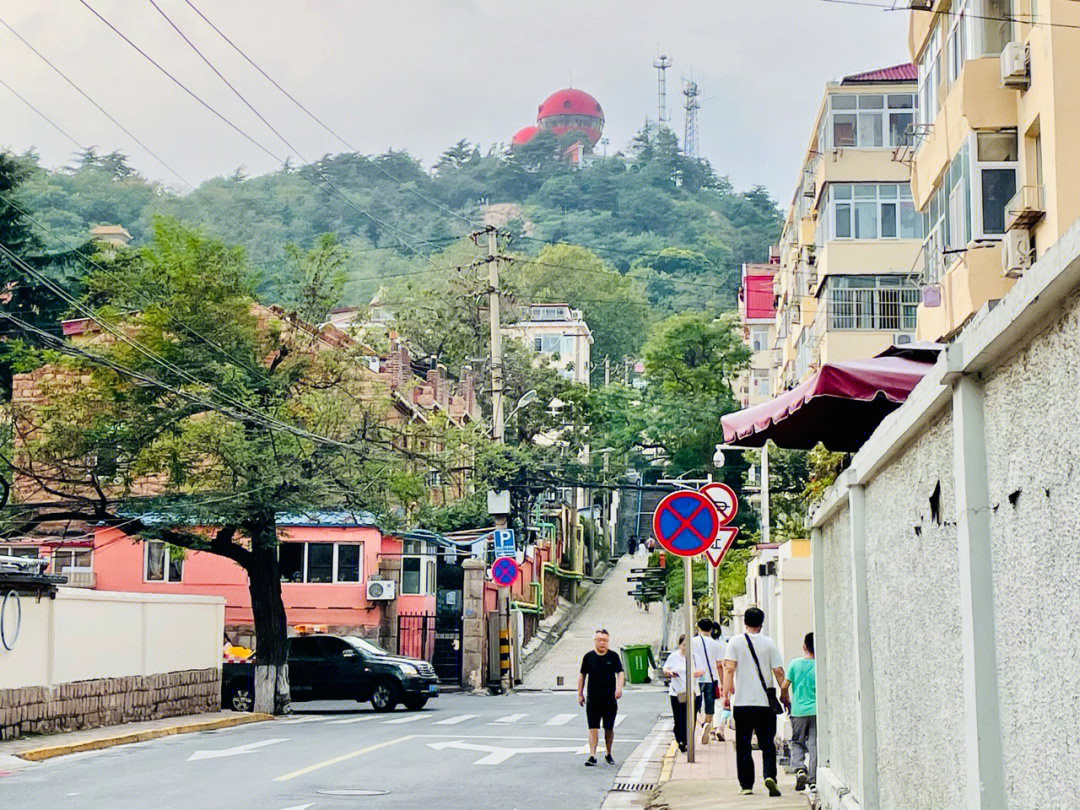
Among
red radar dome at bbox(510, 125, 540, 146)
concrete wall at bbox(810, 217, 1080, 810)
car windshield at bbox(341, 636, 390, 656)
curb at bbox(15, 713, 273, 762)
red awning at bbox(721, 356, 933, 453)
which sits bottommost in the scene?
curb at bbox(15, 713, 273, 762)

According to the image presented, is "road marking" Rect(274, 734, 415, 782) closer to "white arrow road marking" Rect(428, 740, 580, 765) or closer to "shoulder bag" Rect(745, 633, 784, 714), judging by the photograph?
"white arrow road marking" Rect(428, 740, 580, 765)

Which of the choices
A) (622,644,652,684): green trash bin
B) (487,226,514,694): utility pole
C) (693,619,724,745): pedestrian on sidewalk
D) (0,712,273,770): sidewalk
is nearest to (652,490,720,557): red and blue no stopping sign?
(693,619,724,745): pedestrian on sidewalk

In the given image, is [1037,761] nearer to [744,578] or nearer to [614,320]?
[744,578]

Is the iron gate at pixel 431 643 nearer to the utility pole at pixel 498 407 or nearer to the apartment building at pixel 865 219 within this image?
the utility pole at pixel 498 407

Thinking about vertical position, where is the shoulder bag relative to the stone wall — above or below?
above

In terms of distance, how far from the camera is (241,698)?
1270 inches

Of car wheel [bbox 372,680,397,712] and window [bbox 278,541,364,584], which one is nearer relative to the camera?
car wheel [bbox 372,680,397,712]

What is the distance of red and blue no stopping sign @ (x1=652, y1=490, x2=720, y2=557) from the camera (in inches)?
611

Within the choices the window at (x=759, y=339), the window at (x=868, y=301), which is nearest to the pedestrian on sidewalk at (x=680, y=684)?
the window at (x=868, y=301)

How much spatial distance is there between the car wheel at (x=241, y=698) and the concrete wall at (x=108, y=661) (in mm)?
2283

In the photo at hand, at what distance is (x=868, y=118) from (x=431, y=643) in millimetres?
20322

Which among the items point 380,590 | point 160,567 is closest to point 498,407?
point 380,590

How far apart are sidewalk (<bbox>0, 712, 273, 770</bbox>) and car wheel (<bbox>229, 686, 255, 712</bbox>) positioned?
362cm

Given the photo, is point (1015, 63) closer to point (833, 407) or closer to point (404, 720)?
point (833, 407)
